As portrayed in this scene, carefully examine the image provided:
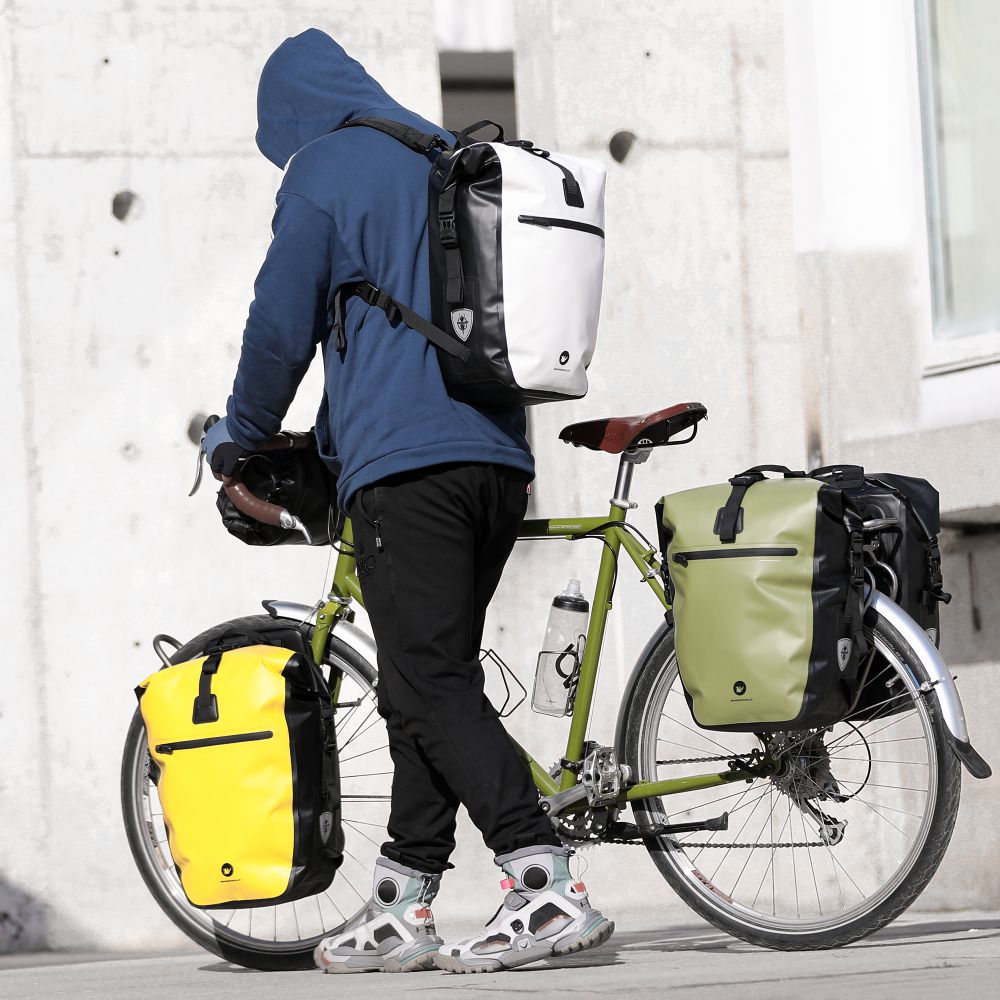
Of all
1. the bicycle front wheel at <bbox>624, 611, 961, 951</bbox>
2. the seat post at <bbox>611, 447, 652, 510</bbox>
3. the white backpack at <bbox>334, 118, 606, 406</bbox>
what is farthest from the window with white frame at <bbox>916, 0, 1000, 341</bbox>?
the white backpack at <bbox>334, 118, 606, 406</bbox>

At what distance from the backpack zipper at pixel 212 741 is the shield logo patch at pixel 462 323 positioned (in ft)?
3.21

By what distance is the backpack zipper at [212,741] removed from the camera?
341 centimetres

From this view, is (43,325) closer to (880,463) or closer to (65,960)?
(65,960)

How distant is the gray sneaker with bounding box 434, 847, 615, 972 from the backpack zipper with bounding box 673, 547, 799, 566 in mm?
624

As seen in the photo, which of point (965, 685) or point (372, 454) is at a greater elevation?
point (372, 454)

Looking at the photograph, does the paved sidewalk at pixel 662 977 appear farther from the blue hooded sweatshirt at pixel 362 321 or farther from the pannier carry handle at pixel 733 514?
the blue hooded sweatshirt at pixel 362 321

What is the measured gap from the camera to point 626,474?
352 cm

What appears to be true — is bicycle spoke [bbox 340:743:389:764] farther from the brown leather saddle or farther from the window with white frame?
the window with white frame

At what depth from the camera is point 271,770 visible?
134 inches

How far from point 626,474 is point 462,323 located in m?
0.65

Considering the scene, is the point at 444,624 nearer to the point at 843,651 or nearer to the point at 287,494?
the point at 287,494

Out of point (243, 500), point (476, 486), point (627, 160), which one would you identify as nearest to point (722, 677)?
point (476, 486)

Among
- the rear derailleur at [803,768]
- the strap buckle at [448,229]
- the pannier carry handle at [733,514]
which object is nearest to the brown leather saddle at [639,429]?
the pannier carry handle at [733,514]

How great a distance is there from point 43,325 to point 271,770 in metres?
1.89
